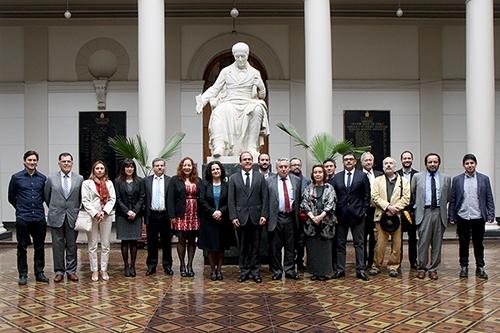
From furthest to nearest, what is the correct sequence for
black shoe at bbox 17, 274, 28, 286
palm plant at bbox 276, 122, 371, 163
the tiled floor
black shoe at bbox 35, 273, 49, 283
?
palm plant at bbox 276, 122, 371, 163, black shoe at bbox 35, 273, 49, 283, black shoe at bbox 17, 274, 28, 286, the tiled floor

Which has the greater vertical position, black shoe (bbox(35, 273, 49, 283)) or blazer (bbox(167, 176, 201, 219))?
blazer (bbox(167, 176, 201, 219))

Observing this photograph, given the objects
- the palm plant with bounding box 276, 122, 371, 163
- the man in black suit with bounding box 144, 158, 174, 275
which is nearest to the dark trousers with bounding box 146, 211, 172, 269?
the man in black suit with bounding box 144, 158, 174, 275

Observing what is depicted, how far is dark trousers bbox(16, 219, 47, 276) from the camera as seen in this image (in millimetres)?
7305

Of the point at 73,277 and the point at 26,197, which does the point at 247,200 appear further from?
the point at 26,197

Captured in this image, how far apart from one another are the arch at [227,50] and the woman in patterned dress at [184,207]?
699 cm

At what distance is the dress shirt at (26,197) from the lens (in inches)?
288

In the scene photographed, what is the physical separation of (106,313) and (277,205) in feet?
8.62

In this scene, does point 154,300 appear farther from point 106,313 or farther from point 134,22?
point 134,22

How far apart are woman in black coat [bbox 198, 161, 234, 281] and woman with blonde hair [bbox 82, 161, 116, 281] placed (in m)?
1.17

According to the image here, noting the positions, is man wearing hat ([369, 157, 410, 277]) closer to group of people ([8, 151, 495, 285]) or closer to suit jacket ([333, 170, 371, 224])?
group of people ([8, 151, 495, 285])

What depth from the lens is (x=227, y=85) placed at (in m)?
8.80

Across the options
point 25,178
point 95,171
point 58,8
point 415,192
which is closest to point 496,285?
point 415,192

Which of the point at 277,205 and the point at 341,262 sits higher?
the point at 277,205

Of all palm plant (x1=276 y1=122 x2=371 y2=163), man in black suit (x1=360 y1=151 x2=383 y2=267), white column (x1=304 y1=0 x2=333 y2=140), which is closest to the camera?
man in black suit (x1=360 y1=151 x2=383 y2=267)
